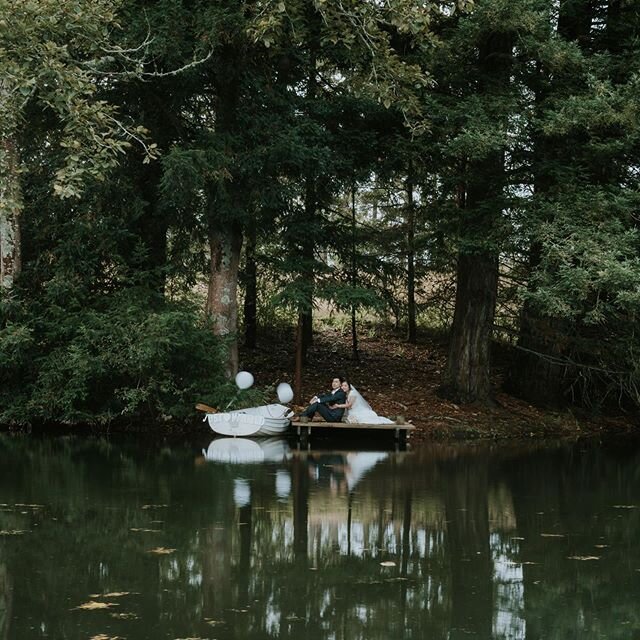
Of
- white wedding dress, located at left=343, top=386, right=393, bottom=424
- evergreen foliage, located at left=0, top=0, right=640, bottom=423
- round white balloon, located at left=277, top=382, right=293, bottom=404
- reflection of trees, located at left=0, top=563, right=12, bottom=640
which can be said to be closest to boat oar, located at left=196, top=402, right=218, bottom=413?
evergreen foliage, located at left=0, top=0, right=640, bottom=423

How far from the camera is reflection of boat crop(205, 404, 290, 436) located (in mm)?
16438

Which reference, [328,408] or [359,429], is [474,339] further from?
[328,408]

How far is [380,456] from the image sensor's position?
1467 centimetres

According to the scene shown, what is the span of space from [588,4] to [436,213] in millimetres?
5133

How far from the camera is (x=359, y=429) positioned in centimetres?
1761

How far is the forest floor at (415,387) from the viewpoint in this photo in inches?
712

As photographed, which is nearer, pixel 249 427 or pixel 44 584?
pixel 44 584

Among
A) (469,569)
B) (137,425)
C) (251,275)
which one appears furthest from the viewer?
(251,275)

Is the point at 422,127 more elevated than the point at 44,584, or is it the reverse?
the point at 422,127

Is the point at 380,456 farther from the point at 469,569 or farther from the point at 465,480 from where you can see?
the point at 469,569

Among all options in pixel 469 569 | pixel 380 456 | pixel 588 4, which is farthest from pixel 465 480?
pixel 588 4

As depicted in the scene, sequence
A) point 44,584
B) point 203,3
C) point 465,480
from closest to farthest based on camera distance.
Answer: point 44,584 → point 465,480 → point 203,3

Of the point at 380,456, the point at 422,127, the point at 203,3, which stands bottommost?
the point at 380,456

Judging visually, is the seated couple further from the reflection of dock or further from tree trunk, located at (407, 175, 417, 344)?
tree trunk, located at (407, 175, 417, 344)
